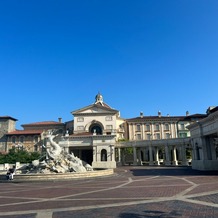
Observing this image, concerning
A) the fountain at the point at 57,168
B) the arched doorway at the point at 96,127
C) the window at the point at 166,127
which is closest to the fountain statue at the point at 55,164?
the fountain at the point at 57,168

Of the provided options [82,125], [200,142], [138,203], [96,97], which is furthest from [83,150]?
[138,203]

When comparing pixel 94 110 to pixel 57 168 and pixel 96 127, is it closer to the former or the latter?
pixel 96 127

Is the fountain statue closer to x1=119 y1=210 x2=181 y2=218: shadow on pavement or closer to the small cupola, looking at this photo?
x1=119 y1=210 x2=181 y2=218: shadow on pavement

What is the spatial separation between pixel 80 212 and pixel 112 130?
56.4 meters

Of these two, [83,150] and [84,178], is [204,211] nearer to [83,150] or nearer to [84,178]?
[84,178]

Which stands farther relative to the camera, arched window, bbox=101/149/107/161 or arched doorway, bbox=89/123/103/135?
arched doorway, bbox=89/123/103/135

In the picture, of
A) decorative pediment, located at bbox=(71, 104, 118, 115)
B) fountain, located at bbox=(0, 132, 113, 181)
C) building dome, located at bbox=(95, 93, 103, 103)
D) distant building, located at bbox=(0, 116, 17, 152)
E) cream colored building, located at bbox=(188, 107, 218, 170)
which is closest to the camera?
fountain, located at bbox=(0, 132, 113, 181)

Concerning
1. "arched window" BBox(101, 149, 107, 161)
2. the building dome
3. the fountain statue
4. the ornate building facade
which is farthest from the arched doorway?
the fountain statue

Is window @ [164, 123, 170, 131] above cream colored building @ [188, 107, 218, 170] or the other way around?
above

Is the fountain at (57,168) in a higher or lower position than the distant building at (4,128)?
lower

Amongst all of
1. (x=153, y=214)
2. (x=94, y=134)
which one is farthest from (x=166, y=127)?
(x=153, y=214)

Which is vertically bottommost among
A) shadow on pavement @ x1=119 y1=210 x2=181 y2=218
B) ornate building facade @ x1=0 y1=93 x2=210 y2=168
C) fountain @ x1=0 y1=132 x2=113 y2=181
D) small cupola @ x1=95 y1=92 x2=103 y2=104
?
shadow on pavement @ x1=119 y1=210 x2=181 y2=218

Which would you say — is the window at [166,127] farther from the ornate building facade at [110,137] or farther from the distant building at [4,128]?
the distant building at [4,128]

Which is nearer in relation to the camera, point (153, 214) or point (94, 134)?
point (153, 214)
